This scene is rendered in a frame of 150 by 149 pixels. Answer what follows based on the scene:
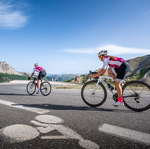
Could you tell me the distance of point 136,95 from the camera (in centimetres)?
Answer: 425

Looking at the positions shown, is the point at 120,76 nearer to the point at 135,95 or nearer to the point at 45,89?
the point at 135,95

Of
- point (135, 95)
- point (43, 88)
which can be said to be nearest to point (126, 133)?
point (135, 95)

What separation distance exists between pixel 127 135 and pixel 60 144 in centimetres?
110

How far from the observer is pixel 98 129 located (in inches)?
98.7

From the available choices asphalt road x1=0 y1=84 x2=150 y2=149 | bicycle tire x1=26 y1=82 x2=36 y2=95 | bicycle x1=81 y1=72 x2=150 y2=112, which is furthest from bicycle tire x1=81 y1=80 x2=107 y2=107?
bicycle tire x1=26 y1=82 x2=36 y2=95

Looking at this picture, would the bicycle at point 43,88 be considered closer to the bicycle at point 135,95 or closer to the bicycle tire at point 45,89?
the bicycle tire at point 45,89

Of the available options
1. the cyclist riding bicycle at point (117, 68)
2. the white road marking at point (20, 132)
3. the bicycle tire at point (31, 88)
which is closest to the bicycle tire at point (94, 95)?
the cyclist riding bicycle at point (117, 68)

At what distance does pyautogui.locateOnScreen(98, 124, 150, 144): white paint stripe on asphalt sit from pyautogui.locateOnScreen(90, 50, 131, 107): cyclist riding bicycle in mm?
1812

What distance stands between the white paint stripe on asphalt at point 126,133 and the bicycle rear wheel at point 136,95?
1.89m

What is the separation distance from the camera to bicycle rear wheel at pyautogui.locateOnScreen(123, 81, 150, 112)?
4.21m

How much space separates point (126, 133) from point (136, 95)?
223cm

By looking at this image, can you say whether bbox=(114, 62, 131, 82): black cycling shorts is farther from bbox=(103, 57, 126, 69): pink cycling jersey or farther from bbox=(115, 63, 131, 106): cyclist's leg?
bbox=(103, 57, 126, 69): pink cycling jersey

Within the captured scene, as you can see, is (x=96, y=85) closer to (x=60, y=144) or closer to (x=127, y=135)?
(x=127, y=135)

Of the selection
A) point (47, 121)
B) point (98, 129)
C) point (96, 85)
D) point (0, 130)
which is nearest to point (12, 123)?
point (0, 130)
